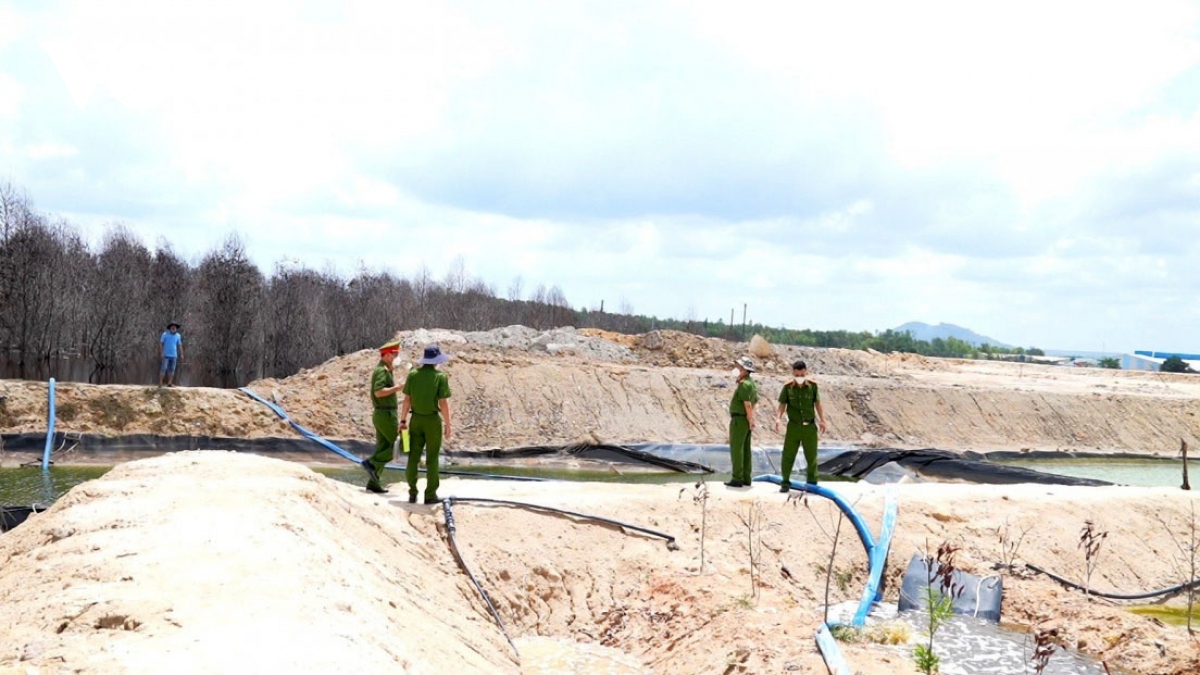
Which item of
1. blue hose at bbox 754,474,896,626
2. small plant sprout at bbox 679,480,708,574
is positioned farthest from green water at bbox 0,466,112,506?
blue hose at bbox 754,474,896,626

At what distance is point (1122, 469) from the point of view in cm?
2431

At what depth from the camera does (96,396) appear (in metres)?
19.2

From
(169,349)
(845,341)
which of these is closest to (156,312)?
(169,349)

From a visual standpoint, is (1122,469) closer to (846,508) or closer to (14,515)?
(846,508)

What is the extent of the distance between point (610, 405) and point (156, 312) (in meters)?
23.3

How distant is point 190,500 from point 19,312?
3198cm

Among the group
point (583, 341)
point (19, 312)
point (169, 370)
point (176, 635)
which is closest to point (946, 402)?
point (583, 341)

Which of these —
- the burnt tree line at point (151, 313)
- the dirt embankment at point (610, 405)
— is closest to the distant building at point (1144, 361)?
the dirt embankment at point (610, 405)

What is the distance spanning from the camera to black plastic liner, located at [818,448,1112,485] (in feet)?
58.2

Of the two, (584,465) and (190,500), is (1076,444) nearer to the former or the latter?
(584,465)

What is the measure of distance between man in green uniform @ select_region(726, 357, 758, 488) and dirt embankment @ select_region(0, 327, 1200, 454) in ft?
34.2

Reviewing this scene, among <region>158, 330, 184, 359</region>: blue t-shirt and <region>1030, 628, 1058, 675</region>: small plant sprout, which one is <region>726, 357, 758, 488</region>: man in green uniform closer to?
<region>1030, 628, 1058, 675</region>: small plant sprout

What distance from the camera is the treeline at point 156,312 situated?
33.8 metres

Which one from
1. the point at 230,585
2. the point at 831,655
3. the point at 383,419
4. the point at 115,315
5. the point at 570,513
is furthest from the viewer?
the point at 115,315
